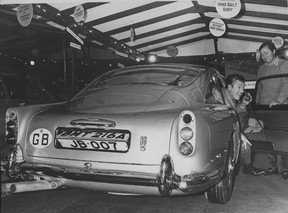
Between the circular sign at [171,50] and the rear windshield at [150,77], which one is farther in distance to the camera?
the circular sign at [171,50]

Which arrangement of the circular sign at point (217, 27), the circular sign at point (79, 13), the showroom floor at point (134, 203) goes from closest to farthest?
the showroom floor at point (134, 203), the circular sign at point (79, 13), the circular sign at point (217, 27)

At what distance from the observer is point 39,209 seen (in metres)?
3.18

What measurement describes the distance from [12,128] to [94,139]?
→ 2.89 feet

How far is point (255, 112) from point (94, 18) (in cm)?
573

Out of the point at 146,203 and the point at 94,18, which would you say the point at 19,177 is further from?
the point at 94,18

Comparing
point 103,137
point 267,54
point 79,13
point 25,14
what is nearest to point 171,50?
point 79,13

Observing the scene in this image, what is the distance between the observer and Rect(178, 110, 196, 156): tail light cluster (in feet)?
8.51

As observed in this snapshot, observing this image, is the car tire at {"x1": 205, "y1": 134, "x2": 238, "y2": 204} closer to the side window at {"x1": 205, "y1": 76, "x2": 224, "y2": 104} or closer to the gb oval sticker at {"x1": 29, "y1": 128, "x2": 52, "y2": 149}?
the side window at {"x1": 205, "y1": 76, "x2": 224, "y2": 104}

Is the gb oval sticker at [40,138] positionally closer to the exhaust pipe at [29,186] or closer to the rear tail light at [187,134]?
the exhaust pipe at [29,186]

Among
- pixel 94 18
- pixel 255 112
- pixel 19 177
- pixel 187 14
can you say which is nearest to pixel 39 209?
pixel 19 177

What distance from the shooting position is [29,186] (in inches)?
102

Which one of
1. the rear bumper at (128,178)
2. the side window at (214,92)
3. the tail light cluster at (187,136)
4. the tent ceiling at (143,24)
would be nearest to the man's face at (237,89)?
the side window at (214,92)

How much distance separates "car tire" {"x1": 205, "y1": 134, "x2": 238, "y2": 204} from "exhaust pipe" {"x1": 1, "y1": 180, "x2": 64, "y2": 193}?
61.0 inches

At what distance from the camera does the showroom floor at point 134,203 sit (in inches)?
127
